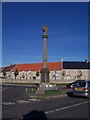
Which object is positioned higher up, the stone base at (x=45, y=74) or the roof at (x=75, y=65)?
the roof at (x=75, y=65)

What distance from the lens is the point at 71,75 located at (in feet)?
340

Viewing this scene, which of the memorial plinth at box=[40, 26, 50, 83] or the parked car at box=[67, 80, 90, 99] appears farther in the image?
the memorial plinth at box=[40, 26, 50, 83]

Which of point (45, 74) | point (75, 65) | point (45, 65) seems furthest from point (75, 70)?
point (45, 65)

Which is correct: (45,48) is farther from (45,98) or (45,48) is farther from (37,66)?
(37,66)

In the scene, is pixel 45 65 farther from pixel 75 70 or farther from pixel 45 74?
pixel 75 70

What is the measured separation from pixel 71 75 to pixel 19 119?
306ft

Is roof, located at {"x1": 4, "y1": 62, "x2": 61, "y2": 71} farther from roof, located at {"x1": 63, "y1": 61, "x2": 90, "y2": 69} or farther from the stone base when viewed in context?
the stone base

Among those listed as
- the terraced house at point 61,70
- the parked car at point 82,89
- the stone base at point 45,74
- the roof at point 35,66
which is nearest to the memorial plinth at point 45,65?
the stone base at point 45,74

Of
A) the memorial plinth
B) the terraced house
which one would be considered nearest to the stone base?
the memorial plinth

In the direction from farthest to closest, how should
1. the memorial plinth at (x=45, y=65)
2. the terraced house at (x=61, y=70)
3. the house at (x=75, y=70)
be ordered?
the house at (x=75, y=70) < the terraced house at (x=61, y=70) < the memorial plinth at (x=45, y=65)

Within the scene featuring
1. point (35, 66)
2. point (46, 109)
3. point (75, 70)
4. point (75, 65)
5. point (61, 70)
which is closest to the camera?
point (46, 109)

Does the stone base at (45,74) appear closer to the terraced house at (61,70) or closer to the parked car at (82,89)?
the parked car at (82,89)

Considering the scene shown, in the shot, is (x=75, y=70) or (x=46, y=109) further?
(x=75, y=70)

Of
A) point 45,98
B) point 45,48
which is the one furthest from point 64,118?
point 45,48
